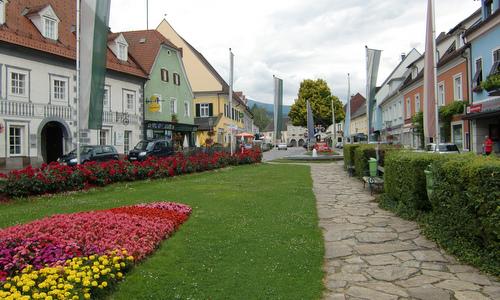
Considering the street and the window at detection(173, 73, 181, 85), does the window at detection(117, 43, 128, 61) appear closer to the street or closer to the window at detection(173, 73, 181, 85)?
the window at detection(173, 73, 181, 85)

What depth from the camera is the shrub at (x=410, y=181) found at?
27.4 feet

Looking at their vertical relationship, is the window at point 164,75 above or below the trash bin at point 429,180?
above

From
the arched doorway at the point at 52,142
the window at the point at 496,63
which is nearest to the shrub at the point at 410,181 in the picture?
the window at the point at 496,63

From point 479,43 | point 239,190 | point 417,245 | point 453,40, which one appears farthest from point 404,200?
point 453,40

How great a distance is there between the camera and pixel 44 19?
83.5 feet

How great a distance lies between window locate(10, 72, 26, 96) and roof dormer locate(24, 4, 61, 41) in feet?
11.5

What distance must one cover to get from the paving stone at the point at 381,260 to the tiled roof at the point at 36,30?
22528 millimetres

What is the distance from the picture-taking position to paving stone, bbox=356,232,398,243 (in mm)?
7293

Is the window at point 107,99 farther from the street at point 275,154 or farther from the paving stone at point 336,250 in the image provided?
the paving stone at point 336,250

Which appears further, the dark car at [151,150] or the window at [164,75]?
the window at [164,75]

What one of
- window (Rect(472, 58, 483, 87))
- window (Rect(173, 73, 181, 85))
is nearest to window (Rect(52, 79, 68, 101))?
window (Rect(173, 73, 181, 85))

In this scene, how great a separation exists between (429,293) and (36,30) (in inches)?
1051

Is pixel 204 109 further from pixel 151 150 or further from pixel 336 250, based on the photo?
pixel 336 250

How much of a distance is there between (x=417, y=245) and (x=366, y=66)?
1595cm
